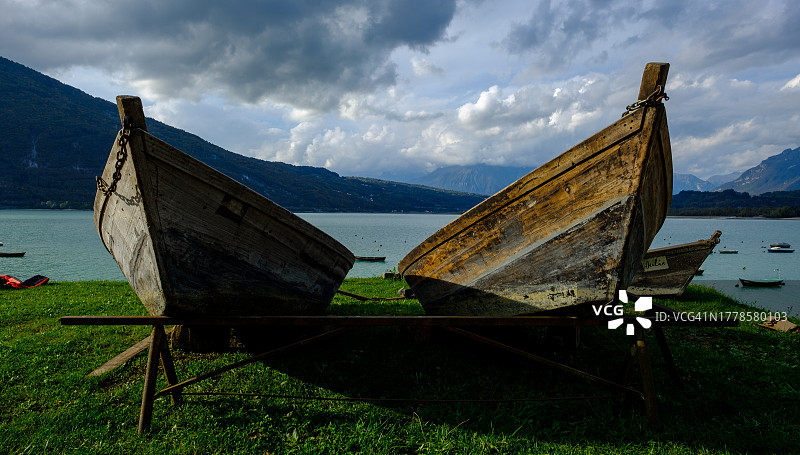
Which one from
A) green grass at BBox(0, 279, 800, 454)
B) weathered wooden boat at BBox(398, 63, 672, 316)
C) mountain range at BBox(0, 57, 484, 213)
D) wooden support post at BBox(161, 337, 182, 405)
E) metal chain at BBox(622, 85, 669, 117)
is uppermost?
mountain range at BBox(0, 57, 484, 213)

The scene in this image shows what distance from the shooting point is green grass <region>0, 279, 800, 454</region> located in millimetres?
3801

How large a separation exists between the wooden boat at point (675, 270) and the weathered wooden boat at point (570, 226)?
643 centimetres

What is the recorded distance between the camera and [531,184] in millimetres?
4699

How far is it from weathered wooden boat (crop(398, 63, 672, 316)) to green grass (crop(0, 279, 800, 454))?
1.14 metres

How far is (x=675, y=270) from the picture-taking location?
35.1 feet

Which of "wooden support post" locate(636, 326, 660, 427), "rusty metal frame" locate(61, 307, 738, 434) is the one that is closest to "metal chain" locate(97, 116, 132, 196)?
"rusty metal frame" locate(61, 307, 738, 434)

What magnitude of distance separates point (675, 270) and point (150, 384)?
12.1m

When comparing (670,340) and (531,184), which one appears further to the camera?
(670,340)

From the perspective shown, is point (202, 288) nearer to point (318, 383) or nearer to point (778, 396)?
point (318, 383)

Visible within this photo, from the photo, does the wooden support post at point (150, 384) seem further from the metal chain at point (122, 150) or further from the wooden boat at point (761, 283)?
the wooden boat at point (761, 283)

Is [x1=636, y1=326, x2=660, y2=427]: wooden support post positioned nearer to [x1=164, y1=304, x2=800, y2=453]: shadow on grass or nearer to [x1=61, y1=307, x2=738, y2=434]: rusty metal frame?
[x1=61, y1=307, x2=738, y2=434]: rusty metal frame

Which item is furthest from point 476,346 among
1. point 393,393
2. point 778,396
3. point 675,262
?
point 675,262

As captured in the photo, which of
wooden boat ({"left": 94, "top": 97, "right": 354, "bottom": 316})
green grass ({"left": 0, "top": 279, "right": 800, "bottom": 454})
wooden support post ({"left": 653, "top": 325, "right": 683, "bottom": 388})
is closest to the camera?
green grass ({"left": 0, "top": 279, "right": 800, "bottom": 454})

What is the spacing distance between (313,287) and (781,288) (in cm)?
2513
